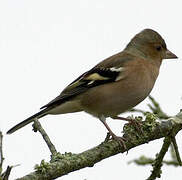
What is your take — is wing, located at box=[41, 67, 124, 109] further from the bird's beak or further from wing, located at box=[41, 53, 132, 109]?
the bird's beak

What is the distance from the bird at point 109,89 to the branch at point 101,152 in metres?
0.80

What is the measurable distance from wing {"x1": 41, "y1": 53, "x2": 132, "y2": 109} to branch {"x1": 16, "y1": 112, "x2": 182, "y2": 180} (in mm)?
1240

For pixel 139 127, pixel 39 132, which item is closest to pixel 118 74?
pixel 139 127

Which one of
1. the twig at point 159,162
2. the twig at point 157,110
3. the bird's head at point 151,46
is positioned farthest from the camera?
the bird's head at point 151,46

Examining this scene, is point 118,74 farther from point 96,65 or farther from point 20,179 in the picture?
point 20,179

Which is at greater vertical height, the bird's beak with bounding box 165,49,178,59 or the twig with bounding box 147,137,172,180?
the bird's beak with bounding box 165,49,178,59

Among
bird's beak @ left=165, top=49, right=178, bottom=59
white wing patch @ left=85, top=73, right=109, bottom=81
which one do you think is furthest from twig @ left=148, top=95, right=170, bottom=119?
bird's beak @ left=165, top=49, right=178, bottom=59

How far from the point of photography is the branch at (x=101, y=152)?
3504mm

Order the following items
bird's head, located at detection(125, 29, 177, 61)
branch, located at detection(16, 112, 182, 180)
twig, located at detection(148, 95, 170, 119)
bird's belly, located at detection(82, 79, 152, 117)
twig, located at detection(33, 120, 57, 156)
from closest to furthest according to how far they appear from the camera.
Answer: branch, located at detection(16, 112, 182, 180) < twig, located at detection(33, 120, 57, 156) < twig, located at detection(148, 95, 170, 119) < bird's belly, located at detection(82, 79, 152, 117) < bird's head, located at detection(125, 29, 177, 61)

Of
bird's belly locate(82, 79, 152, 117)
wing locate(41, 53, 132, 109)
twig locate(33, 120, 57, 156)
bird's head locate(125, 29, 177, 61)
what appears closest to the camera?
twig locate(33, 120, 57, 156)

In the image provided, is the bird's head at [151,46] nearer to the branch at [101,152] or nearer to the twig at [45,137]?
the branch at [101,152]

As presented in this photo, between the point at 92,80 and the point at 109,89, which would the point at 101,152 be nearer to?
the point at 109,89

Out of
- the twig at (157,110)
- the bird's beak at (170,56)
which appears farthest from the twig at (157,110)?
the bird's beak at (170,56)

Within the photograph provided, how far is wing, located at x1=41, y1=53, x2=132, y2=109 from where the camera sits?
19.7 feet
